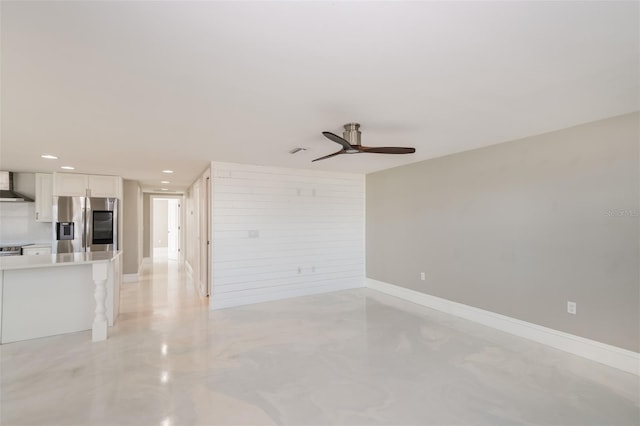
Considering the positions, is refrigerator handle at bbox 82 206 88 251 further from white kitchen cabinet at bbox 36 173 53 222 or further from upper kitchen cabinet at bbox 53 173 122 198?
white kitchen cabinet at bbox 36 173 53 222

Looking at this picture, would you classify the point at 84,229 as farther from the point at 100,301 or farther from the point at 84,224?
the point at 100,301

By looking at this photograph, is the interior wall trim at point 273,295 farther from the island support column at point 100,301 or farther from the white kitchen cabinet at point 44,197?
the white kitchen cabinet at point 44,197

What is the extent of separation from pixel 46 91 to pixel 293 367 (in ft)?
10.2

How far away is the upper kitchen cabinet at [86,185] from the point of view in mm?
5699

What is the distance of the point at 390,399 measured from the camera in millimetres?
2359

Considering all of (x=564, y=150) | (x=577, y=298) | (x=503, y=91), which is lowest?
(x=577, y=298)

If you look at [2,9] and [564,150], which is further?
[564,150]

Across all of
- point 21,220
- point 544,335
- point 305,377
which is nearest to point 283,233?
point 305,377

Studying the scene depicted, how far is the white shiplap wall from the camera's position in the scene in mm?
4871

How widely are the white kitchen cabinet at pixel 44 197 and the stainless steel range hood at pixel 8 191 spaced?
0.24 metres

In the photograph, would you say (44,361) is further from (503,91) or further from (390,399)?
(503,91)

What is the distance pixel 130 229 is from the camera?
688 centimetres

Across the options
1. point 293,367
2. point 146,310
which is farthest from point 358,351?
point 146,310

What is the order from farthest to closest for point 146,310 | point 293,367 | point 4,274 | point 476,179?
point 146,310
point 476,179
point 4,274
point 293,367
